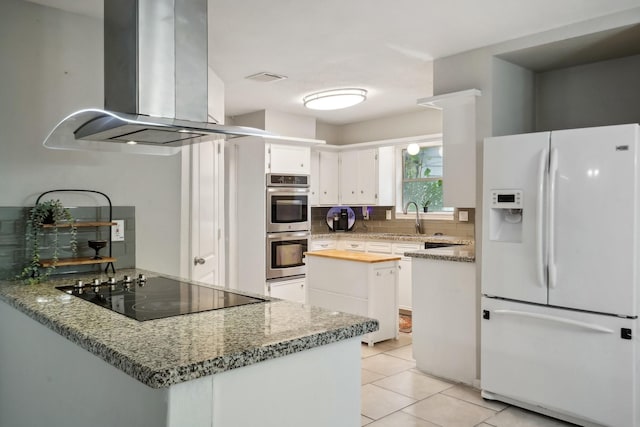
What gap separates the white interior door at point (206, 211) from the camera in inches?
140

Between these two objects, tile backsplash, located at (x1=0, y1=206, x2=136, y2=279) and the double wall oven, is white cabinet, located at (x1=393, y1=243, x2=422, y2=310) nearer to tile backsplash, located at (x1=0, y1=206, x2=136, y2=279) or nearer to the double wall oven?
the double wall oven

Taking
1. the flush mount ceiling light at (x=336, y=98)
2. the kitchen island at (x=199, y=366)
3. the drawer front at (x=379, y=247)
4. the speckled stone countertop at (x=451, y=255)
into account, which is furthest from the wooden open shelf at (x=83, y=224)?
the drawer front at (x=379, y=247)

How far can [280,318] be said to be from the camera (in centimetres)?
167

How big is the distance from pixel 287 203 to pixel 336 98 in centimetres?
154

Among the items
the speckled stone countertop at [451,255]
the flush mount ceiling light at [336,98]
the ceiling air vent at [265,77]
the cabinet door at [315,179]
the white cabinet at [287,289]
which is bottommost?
the white cabinet at [287,289]

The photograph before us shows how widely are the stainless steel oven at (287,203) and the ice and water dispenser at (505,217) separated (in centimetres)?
295

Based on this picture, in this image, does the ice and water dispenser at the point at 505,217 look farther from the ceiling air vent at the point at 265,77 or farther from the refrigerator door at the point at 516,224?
the ceiling air vent at the point at 265,77

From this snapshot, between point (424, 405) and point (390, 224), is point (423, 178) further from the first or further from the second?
point (424, 405)

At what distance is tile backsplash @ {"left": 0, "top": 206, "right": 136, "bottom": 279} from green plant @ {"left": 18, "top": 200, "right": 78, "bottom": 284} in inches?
1.0

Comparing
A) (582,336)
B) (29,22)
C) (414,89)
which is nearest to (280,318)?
(582,336)

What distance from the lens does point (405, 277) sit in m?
5.53

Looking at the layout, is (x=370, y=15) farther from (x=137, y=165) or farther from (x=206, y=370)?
(x=206, y=370)

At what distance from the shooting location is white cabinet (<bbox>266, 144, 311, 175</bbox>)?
559cm

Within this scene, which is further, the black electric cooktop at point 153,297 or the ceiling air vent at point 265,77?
the ceiling air vent at point 265,77
